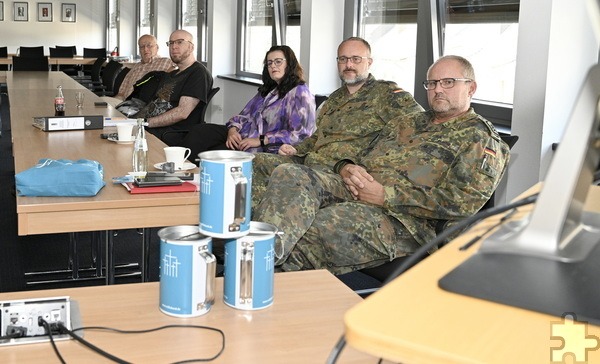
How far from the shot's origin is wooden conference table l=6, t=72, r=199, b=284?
2178mm

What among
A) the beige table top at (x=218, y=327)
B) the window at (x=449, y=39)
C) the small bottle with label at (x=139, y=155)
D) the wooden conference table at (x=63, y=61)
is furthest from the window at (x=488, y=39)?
the wooden conference table at (x=63, y=61)

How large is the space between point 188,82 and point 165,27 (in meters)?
7.06

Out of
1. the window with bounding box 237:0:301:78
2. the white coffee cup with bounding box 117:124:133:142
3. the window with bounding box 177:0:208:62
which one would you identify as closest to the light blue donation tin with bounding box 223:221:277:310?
the white coffee cup with bounding box 117:124:133:142

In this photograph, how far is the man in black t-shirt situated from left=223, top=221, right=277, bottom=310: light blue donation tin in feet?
11.7

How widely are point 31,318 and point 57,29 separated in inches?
673

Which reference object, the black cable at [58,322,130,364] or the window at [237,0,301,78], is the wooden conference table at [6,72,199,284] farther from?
the window at [237,0,301,78]

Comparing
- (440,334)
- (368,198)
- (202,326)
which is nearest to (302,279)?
(202,326)

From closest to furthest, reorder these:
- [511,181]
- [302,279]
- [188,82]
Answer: [302,279]
[511,181]
[188,82]

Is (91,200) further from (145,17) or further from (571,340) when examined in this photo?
(145,17)

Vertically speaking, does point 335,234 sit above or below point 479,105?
below

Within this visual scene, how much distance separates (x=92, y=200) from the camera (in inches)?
88.0

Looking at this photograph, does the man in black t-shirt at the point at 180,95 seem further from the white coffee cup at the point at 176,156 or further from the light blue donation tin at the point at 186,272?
the light blue donation tin at the point at 186,272

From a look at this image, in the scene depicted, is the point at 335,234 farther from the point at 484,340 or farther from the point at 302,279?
the point at 484,340

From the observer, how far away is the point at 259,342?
4.22 ft
